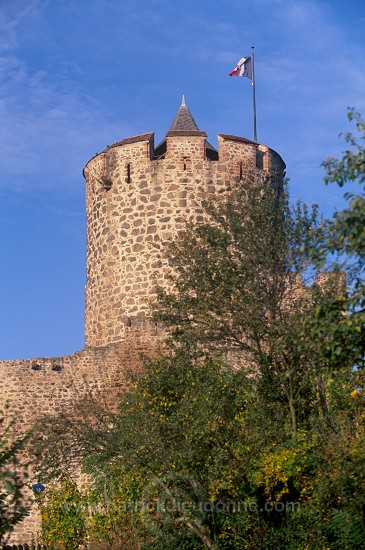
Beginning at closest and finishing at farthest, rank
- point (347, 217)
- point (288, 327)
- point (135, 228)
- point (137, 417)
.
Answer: point (347, 217) < point (288, 327) < point (137, 417) < point (135, 228)

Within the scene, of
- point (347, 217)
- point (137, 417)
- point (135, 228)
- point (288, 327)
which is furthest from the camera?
point (135, 228)

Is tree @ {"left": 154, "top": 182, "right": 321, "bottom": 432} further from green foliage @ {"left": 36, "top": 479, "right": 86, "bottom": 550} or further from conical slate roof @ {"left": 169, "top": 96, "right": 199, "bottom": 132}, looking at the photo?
conical slate roof @ {"left": 169, "top": 96, "right": 199, "bottom": 132}

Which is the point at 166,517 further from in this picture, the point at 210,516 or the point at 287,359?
the point at 287,359

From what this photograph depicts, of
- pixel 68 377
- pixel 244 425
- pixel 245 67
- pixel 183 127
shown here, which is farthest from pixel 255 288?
pixel 245 67

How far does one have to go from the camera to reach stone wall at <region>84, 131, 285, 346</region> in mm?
33312

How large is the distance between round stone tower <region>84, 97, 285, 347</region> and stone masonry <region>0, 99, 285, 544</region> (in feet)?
0.09

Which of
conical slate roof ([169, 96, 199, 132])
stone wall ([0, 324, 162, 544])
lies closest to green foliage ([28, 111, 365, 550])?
stone wall ([0, 324, 162, 544])

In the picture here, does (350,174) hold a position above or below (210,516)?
above

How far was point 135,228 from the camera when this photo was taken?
33.7m

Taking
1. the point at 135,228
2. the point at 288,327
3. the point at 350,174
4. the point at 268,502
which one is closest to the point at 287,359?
the point at 288,327

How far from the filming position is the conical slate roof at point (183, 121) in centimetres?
3722

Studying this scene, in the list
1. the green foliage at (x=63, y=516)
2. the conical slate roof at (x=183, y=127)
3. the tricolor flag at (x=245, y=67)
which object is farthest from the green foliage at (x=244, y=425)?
the tricolor flag at (x=245, y=67)

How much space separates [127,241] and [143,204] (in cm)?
117

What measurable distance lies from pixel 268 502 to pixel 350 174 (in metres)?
9.63
